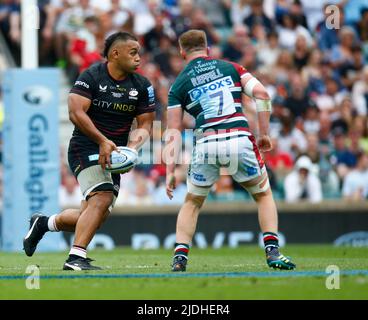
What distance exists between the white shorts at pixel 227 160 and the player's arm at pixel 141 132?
0.66 metres

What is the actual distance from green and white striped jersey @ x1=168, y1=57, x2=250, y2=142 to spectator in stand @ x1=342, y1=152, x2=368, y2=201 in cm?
985

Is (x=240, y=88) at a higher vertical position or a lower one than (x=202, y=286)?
higher

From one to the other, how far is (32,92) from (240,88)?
26.8 ft

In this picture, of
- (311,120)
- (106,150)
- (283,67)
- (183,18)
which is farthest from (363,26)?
(106,150)

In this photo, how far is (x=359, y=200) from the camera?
19062 millimetres

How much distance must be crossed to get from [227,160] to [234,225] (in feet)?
28.8

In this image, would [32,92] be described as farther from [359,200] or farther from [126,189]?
[359,200]

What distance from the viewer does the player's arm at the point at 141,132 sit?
10.6m

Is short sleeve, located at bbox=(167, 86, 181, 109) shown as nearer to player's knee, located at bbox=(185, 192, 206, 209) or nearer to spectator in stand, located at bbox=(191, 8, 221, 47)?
player's knee, located at bbox=(185, 192, 206, 209)

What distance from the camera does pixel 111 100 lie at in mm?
10492

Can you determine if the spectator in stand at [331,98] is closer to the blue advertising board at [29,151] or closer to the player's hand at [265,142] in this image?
the blue advertising board at [29,151]

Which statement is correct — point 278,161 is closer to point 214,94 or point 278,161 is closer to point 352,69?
point 352,69

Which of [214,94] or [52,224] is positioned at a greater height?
[214,94]
